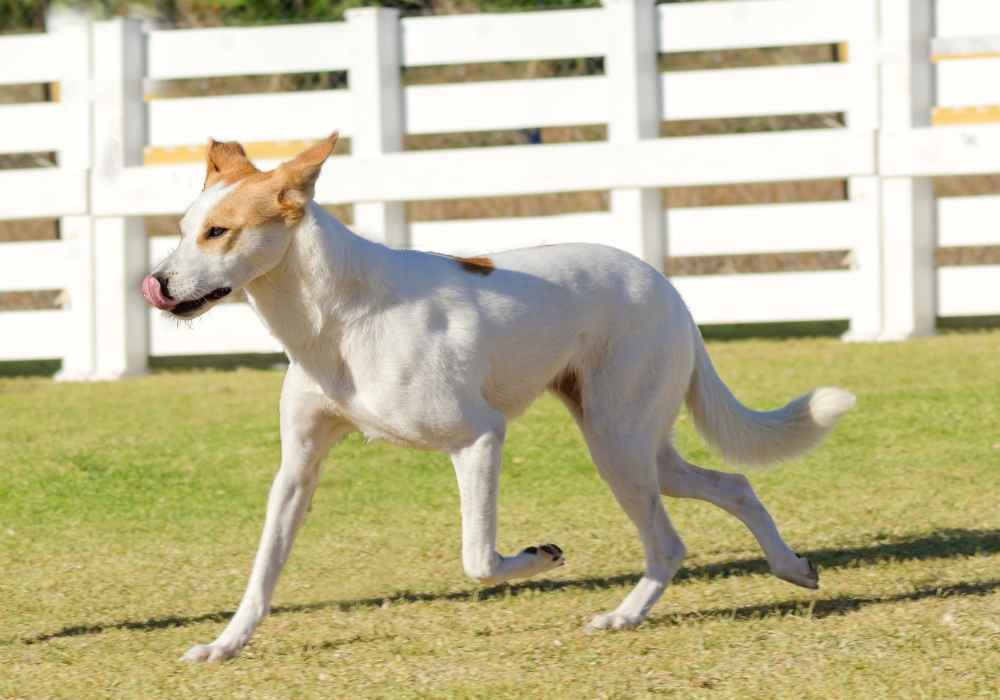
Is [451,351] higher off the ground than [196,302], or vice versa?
[196,302]

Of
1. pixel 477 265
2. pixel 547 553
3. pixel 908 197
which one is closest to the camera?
pixel 547 553

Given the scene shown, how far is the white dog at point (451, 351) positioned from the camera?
176 inches

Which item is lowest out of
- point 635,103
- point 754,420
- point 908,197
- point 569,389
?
point 754,420

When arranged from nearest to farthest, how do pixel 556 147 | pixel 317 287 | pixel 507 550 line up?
pixel 317 287, pixel 507 550, pixel 556 147

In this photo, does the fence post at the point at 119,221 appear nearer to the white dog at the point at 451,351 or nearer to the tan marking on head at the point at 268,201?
the white dog at the point at 451,351

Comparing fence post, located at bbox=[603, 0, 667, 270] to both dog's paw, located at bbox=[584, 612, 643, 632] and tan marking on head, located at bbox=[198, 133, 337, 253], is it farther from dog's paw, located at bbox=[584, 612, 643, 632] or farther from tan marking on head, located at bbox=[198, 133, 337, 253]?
tan marking on head, located at bbox=[198, 133, 337, 253]

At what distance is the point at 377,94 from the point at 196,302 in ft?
23.9

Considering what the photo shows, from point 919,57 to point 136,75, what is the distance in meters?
5.16

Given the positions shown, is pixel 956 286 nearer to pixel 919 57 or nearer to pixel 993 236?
pixel 993 236

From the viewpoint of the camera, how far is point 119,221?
11.6 metres

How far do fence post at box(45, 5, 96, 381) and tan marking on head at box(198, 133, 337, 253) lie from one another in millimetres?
7395

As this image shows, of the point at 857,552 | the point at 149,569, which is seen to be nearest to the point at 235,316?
the point at 149,569

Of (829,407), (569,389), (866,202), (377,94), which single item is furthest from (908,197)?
(569,389)

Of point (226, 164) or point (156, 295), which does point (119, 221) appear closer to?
point (226, 164)
